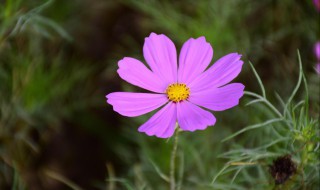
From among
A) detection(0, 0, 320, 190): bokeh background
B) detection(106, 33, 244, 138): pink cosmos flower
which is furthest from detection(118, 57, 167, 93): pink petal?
detection(0, 0, 320, 190): bokeh background

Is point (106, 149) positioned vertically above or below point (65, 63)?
below

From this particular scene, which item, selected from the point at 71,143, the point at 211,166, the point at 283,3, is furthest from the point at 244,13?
the point at 71,143

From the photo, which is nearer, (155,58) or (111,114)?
(155,58)

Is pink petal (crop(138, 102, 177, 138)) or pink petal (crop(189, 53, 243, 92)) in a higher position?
pink petal (crop(189, 53, 243, 92))

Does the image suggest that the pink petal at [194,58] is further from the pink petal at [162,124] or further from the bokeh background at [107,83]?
the bokeh background at [107,83]

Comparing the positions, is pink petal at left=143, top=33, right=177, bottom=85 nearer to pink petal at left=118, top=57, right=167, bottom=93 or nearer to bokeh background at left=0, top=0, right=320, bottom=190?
pink petal at left=118, top=57, right=167, bottom=93

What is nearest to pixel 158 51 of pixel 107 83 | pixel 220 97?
pixel 220 97

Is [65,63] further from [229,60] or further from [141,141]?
[229,60]
